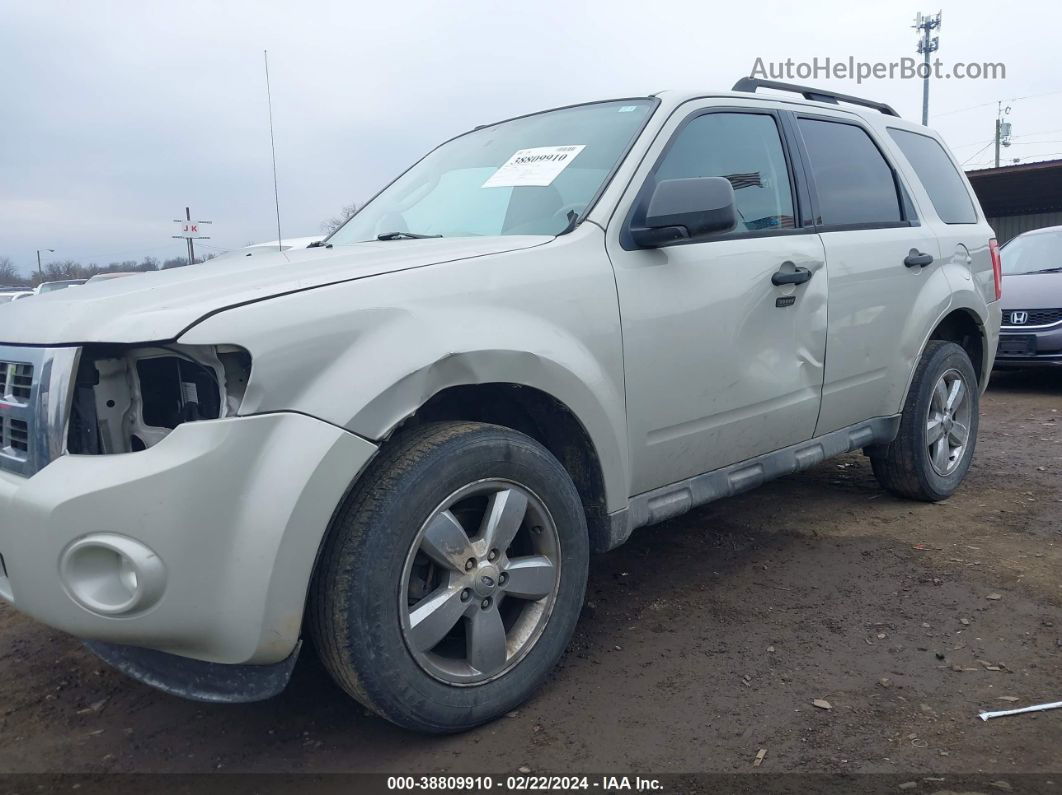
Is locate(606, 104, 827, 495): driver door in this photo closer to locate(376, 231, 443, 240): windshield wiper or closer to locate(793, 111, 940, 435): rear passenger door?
locate(793, 111, 940, 435): rear passenger door

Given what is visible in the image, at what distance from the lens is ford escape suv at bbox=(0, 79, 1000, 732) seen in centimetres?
187

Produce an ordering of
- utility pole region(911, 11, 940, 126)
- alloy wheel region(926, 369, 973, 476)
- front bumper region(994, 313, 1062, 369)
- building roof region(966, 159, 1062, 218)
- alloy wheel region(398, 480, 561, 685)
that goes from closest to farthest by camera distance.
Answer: alloy wheel region(398, 480, 561, 685) < alloy wheel region(926, 369, 973, 476) < front bumper region(994, 313, 1062, 369) < building roof region(966, 159, 1062, 218) < utility pole region(911, 11, 940, 126)

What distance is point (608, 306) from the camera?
8.41 ft

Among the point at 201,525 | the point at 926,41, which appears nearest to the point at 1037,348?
the point at 201,525

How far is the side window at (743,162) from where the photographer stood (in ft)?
9.95

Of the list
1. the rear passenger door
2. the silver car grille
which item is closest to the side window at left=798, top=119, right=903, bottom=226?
the rear passenger door

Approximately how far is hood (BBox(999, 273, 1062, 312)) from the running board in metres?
4.98

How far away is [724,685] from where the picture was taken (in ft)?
8.41

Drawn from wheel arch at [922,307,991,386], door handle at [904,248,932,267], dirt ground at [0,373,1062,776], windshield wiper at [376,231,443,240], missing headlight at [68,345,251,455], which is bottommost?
dirt ground at [0,373,1062,776]

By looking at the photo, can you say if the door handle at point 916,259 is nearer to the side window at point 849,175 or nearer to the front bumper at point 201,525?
the side window at point 849,175

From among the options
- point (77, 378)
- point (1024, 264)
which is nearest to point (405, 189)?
point (77, 378)

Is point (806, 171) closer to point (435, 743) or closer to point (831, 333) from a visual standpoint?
point (831, 333)

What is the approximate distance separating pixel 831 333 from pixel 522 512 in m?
1.74

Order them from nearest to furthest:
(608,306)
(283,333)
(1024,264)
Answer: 1. (283,333)
2. (608,306)
3. (1024,264)
